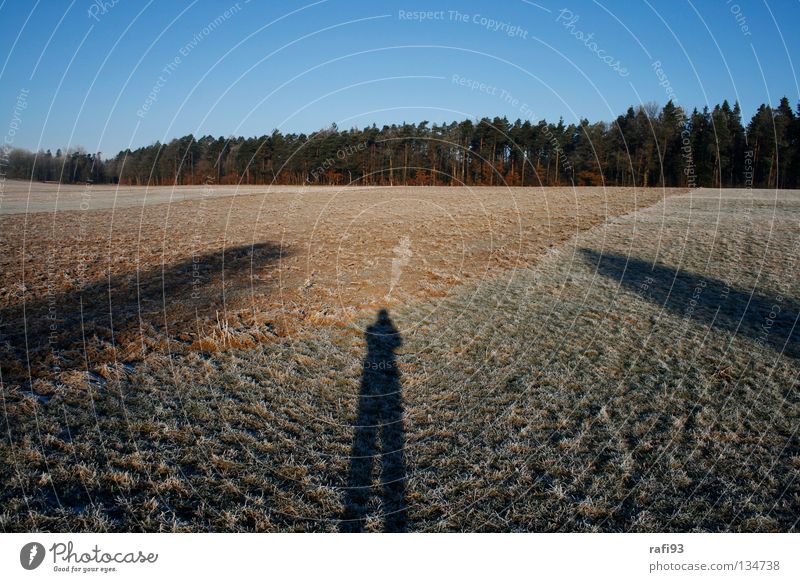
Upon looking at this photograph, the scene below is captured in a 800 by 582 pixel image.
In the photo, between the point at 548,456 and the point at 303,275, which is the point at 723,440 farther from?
the point at 303,275

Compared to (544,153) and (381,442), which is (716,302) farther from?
(544,153)

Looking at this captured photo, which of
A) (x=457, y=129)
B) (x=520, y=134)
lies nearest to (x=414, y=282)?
(x=457, y=129)

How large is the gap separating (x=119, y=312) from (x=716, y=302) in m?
18.7

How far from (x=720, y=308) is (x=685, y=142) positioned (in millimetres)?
50665

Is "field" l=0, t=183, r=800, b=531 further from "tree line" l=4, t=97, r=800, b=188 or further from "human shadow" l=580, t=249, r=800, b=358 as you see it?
"tree line" l=4, t=97, r=800, b=188

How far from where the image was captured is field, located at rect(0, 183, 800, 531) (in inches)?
214

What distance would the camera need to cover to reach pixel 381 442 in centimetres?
696

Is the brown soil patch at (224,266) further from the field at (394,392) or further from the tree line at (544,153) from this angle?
the tree line at (544,153)

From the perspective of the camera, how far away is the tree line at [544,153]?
52.9m
